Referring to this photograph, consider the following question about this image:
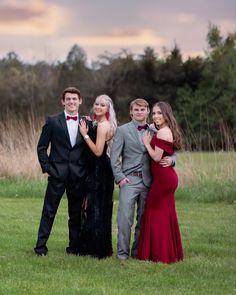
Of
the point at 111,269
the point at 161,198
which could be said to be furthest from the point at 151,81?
the point at 111,269

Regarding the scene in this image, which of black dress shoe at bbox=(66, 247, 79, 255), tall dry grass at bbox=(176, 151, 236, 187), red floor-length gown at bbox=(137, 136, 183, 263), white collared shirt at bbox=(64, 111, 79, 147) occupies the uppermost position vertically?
white collared shirt at bbox=(64, 111, 79, 147)

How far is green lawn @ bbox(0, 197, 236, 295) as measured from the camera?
6.49m

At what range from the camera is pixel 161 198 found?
25.4ft

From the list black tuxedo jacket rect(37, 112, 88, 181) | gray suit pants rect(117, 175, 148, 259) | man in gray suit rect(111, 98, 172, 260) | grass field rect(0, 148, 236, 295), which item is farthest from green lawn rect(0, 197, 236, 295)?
black tuxedo jacket rect(37, 112, 88, 181)

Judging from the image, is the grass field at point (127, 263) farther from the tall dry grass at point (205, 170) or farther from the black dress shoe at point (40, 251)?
the tall dry grass at point (205, 170)

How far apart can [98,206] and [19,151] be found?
875 centimetres

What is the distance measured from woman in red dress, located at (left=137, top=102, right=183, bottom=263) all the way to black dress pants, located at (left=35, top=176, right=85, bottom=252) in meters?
0.85

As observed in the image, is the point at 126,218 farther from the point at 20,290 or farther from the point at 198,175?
the point at 198,175

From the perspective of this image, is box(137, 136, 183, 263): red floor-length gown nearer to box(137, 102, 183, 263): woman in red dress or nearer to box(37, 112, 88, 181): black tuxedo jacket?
box(137, 102, 183, 263): woman in red dress

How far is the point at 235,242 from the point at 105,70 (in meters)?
32.5

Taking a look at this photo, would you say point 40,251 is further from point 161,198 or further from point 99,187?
point 161,198

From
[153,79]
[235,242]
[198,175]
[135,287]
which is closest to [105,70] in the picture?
[153,79]

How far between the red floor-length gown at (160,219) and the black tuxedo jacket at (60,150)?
2.99ft

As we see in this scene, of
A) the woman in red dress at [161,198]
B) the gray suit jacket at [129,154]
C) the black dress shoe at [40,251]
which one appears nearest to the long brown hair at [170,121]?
the woman in red dress at [161,198]
